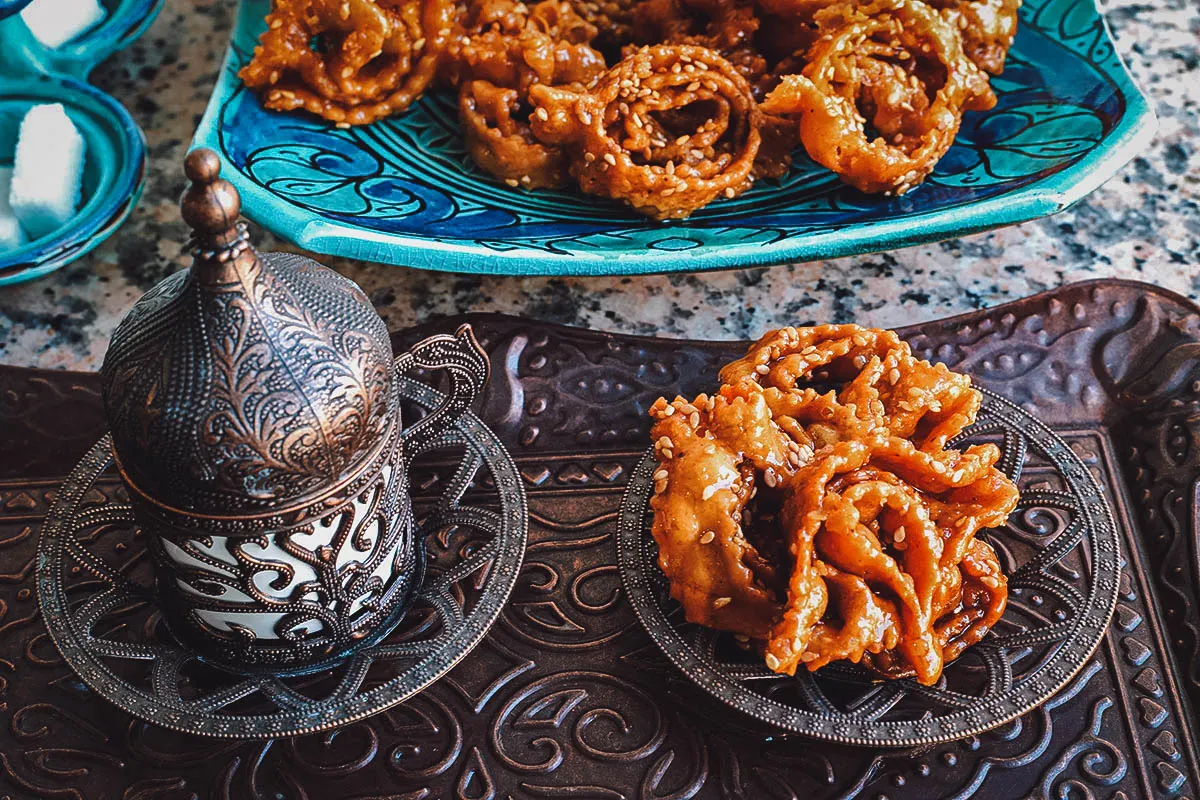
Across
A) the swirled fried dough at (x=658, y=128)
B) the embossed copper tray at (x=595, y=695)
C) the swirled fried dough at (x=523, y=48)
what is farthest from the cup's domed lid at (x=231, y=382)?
the swirled fried dough at (x=523, y=48)

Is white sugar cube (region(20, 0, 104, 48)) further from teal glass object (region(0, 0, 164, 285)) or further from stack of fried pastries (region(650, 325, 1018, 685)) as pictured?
stack of fried pastries (region(650, 325, 1018, 685))

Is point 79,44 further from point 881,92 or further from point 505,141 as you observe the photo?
point 881,92

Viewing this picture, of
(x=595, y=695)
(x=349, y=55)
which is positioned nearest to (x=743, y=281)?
(x=349, y=55)

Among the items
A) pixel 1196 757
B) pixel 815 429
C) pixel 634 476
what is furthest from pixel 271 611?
pixel 1196 757

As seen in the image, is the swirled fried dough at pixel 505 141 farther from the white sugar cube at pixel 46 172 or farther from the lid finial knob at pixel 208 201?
the lid finial knob at pixel 208 201

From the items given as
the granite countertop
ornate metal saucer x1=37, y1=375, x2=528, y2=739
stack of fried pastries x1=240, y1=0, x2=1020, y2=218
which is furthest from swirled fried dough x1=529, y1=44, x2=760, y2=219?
ornate metal saucer x1=37, y1=375, x2=528, y2=739
